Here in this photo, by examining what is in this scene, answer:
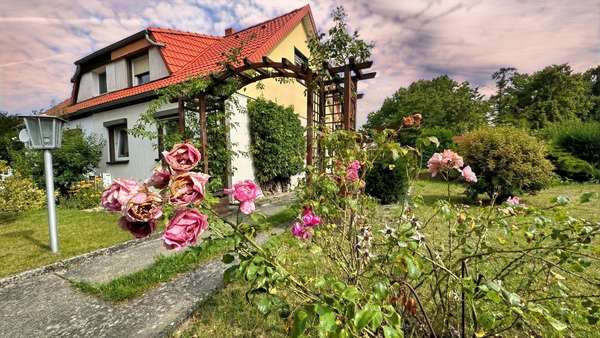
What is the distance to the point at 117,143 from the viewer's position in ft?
28.2

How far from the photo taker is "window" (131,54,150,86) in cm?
886

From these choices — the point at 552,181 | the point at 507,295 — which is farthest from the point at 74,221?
the point at 552,181

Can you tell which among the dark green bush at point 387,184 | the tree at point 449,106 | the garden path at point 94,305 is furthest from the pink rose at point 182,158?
the tree at point 449,106

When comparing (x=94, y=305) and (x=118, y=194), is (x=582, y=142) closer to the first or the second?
(x=118, y=194)

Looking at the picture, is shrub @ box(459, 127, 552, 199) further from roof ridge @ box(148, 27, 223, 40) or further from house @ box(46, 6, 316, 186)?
roof ridge @ box(148, 27, 223, 40)

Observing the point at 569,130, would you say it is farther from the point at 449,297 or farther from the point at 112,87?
the point at 112,87

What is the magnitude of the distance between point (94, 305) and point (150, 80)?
7.99 meters

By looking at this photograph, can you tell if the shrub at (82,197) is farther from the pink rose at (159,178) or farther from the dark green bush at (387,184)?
the pink rose at (159,178)

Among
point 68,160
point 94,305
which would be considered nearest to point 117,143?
point 68,160

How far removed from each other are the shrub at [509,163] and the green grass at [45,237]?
6.78m

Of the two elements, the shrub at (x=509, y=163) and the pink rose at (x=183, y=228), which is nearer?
the pink rose at (x=183, y=228)

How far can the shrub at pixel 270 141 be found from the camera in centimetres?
745

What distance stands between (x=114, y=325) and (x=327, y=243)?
1.80 meters

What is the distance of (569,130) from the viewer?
10.3 m
